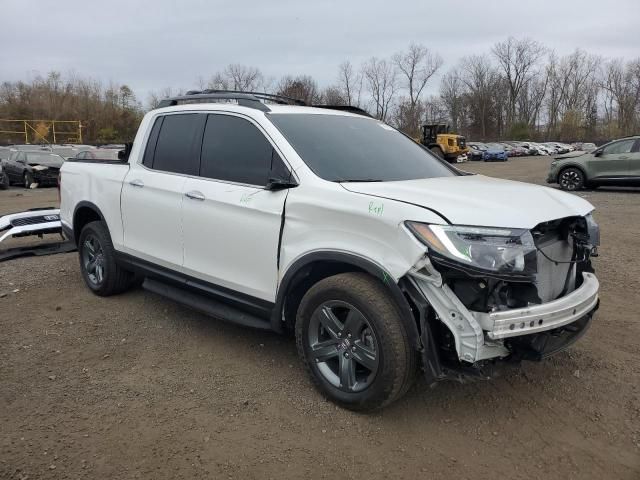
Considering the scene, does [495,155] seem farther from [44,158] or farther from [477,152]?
[44,158]

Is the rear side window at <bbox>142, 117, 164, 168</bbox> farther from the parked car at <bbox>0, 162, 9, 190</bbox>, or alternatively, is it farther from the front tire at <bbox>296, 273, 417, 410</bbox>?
the parked car at <bbox>0, 162, 9, 190</bbox>

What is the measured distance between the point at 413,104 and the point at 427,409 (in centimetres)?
8901

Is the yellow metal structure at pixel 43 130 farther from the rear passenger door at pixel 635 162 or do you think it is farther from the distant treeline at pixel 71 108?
the rear passenger door at pixel 635 162

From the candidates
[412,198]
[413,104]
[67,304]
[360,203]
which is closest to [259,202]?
[360,203]

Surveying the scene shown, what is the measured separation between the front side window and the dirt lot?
39.5ft

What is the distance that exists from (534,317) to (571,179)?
15.0 meters

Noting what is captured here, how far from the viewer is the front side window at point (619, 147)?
14.9 metres

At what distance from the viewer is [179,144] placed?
15.0ft

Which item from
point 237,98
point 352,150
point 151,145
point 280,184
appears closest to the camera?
point 280,184

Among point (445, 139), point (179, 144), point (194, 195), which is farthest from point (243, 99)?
point (445, 139)

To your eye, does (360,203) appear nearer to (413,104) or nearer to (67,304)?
(67,304)

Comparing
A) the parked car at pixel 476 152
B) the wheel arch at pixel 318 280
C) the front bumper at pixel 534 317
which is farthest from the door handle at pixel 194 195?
the parked car at pixel 476 152

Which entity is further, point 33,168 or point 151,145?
point 33,168

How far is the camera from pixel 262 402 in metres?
3.49
